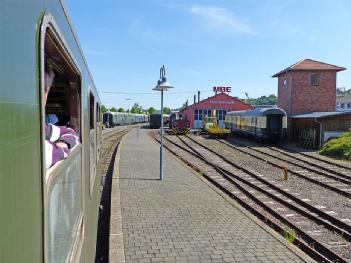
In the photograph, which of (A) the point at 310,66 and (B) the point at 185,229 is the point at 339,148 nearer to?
(A) the point at 310,66

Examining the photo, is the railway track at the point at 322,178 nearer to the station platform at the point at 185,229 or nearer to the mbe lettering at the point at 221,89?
the station platform at the point at 185,229

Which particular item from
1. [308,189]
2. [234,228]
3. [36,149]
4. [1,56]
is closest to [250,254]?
[234,228]

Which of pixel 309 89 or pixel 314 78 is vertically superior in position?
pixel 314 78

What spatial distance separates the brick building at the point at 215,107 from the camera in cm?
5844

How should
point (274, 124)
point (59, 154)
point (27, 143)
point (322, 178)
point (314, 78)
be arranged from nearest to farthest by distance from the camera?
point (27, 143) < point (59, 154) < point (322, 178) < point (274, 124) < point (314, 78)

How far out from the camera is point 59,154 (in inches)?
91.4

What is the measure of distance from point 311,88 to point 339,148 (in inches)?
495

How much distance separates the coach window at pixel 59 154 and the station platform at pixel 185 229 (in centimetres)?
294

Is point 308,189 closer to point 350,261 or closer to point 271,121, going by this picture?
point 350,261

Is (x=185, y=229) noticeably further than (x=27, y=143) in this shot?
Result: Yes

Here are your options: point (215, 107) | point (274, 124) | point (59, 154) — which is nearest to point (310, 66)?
point (274, 124)

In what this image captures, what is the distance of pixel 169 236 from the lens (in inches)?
271

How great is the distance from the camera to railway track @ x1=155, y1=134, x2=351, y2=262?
721cm

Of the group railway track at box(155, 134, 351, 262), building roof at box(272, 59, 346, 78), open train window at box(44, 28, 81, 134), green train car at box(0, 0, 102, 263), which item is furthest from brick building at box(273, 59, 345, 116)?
green train car at box(0, 0, 102, 263)
